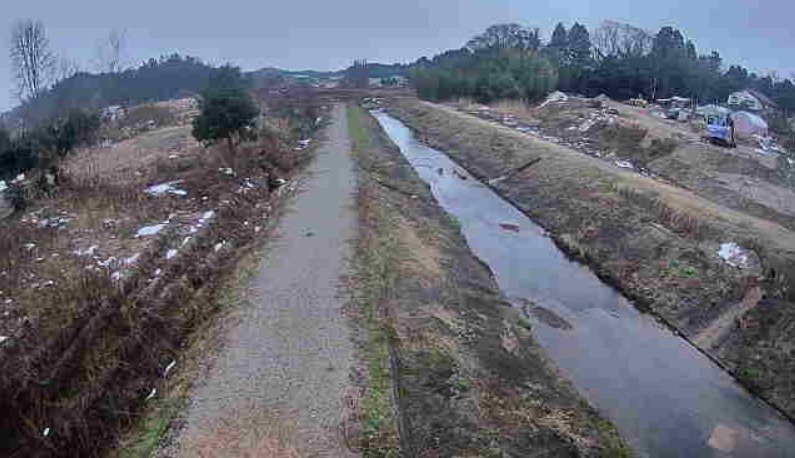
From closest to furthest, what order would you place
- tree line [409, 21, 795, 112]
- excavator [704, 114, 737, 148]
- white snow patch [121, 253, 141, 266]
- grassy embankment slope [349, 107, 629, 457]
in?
grassy embankment slope [349, 107, 629, 457], white snow patch [121, 253, 141, 266], excavator [704, 114, 737, 148], tree line [409, 21, 795, 112]

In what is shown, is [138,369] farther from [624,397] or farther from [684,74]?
[684,74]

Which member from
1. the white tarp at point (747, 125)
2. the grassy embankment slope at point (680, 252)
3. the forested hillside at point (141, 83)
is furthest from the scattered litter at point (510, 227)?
the forested hillside at point (141, 83)

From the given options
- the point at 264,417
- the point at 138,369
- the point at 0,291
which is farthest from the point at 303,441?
the point at 0,291

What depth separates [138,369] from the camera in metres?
10.9

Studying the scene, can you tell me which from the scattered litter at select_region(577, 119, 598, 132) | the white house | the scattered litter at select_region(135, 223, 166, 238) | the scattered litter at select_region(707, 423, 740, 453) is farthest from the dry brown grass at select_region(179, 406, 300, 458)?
the white house

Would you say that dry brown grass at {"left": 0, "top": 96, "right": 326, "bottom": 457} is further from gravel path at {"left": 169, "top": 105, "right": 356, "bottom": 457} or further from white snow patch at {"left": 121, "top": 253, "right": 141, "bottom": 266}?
gravel path at {"left": 169, "top": 105, "right": 356, "bottom": 457}

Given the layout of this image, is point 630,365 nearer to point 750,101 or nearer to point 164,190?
point 164,190

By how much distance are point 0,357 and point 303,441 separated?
22.4 ft

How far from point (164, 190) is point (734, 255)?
1906 centimetres

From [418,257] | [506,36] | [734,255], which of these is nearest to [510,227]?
[418,257]

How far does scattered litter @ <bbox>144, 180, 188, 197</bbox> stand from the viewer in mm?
20144

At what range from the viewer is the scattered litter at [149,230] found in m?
16.4

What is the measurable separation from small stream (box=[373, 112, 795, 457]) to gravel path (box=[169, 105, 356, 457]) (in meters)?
5.66

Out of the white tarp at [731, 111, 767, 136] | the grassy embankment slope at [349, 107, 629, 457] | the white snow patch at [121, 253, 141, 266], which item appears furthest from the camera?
the white tarp at [731, 111, 767, 136]
